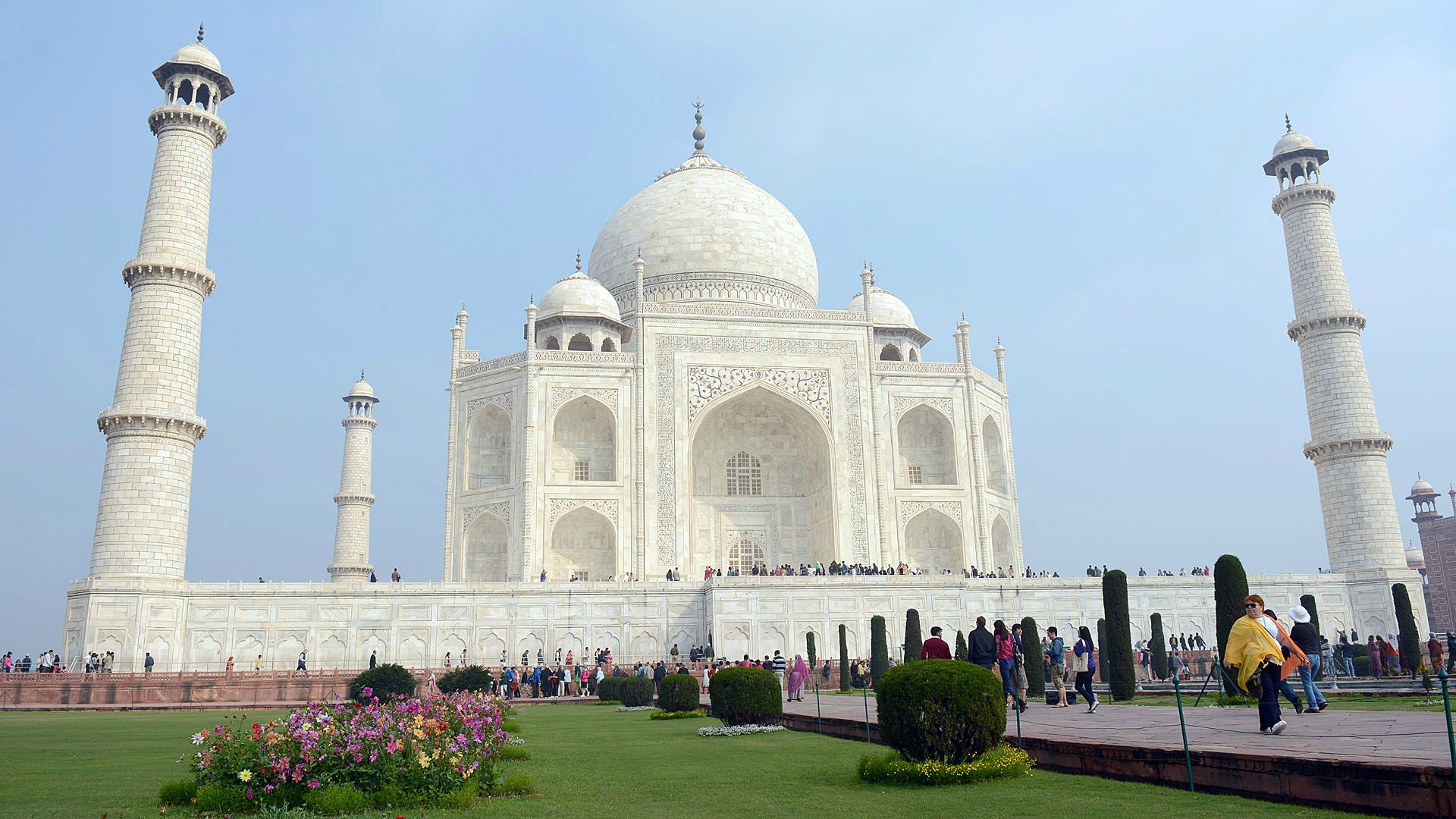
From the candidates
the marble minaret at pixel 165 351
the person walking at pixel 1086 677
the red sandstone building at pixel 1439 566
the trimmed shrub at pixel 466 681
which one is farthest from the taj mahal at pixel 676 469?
the red sandstone building at pixel 1439 566

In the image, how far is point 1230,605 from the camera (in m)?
13.0

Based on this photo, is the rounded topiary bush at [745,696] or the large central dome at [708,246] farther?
the large central dome at [708,246]

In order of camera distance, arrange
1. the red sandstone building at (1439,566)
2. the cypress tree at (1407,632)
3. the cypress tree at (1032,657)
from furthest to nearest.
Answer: the red sandstone building at (1439,566)
the cypress tree at (1407,632)
the cypress tree at (1032,657)

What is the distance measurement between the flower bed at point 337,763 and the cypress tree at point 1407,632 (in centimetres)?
1581

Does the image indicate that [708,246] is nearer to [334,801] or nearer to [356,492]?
[356,492]

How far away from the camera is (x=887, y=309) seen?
34.4 meters

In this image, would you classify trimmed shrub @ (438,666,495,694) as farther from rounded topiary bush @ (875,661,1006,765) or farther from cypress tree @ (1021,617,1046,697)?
rounded topiary bush @ (875,661,1006,765)

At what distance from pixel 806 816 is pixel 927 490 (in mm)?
24554

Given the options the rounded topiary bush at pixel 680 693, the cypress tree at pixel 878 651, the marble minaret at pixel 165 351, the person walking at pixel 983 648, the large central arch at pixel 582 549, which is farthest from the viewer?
the large central arch at pixel 582 549

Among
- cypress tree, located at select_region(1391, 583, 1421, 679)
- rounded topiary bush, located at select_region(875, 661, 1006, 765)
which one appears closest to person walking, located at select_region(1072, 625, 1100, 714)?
rounded topiary bush, located at select_region(875, 661, 1006, 765)

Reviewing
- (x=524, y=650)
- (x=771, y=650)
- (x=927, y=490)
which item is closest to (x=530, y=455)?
(x=524, y=650)

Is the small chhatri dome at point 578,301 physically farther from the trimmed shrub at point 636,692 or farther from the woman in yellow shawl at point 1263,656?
the woman in yellow shawl at point 1263,656

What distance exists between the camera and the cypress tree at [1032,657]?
15328 mm

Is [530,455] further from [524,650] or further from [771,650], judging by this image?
[771,650]
